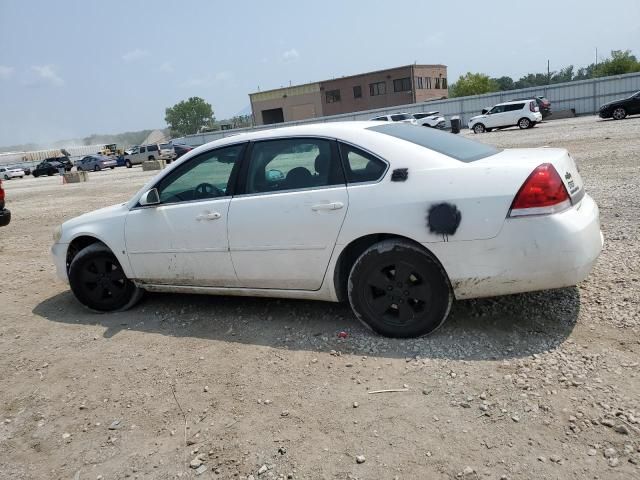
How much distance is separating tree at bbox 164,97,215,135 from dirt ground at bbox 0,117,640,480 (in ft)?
522

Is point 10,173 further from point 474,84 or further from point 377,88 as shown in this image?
point 474,84

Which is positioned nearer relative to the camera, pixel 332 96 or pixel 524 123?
pixel 524 123

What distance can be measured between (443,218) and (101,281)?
3.40m

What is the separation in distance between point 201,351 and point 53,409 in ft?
3.48

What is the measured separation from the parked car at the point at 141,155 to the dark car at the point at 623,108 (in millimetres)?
31550

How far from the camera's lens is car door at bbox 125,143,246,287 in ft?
14.2

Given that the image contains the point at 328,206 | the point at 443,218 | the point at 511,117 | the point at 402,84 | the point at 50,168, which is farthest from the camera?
Answer: the point at 402,84

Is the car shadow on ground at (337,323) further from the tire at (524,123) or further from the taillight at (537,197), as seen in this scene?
the tire at (524,123)

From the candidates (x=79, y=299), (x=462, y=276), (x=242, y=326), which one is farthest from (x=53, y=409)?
(x=462, y=276)

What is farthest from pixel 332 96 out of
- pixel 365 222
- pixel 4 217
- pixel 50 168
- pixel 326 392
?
pixel 326 392

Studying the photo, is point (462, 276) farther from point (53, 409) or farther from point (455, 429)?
point (53, 409)

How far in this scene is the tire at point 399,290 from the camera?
140 inches

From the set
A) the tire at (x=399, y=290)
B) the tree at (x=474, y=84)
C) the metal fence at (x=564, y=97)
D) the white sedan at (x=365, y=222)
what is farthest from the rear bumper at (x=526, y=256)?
the tree at (x=474, y=84)

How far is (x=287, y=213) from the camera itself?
3.94 m
